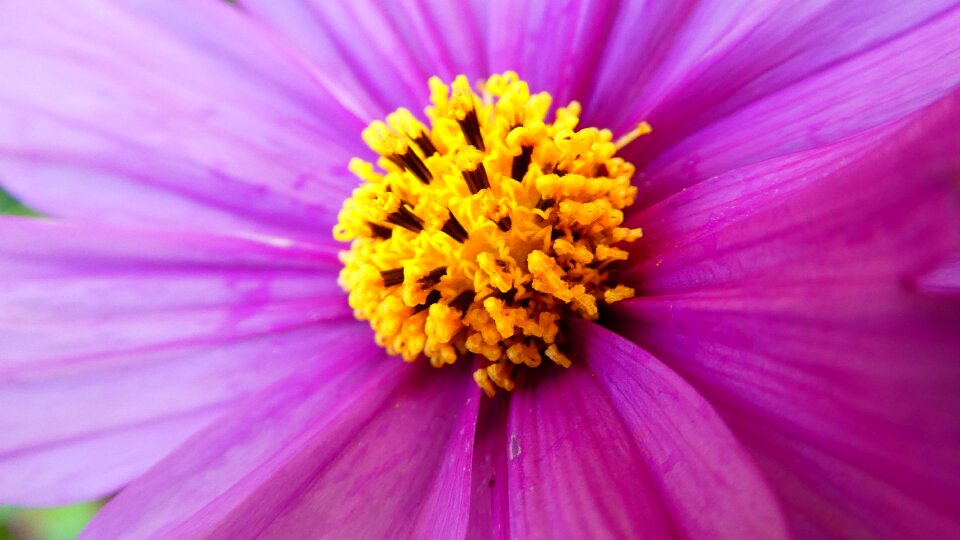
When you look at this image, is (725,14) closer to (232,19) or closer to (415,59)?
(415,59)

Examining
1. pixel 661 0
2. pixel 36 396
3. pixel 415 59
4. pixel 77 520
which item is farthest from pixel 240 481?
pixel 77 520

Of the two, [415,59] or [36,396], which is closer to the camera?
[36,396]

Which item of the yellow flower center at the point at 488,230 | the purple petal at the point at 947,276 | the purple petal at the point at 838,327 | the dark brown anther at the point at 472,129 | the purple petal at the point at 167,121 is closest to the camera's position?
the purple petal at the point at 838,327

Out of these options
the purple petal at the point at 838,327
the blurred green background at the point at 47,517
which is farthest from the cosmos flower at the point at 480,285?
the blurred green background at the point at 47,517

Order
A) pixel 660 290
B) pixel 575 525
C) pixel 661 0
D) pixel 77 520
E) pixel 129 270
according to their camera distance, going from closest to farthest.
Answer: pixel 575 525, pixel 660 290, pixel 661 0, pixel 129 270, pixel 77 520

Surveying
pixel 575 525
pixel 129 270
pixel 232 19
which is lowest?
pixel 575 525

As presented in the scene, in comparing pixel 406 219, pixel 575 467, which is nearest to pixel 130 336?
pixel 406 219

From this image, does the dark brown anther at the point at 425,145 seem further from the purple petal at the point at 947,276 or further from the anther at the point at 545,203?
the purple petal at the point at 947,276
